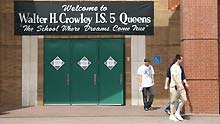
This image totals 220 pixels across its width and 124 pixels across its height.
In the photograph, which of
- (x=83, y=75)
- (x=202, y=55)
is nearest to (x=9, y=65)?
(x=83, y=75)

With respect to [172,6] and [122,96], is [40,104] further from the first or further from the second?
[172,6]

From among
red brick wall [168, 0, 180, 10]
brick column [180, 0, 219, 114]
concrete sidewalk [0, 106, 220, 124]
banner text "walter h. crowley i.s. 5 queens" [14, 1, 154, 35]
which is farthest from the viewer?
banner text "walter h. crowley i.s. 5 queens" [14, 1, 154, 35]

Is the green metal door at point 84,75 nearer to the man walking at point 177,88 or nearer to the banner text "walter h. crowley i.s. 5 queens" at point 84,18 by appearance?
the banner text "walter h. crowley i.s. 5 queens" at point 84,18

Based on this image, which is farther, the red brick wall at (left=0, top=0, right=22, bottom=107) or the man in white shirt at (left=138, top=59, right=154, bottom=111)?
the red brick wall at (left=0, top=0, right=22, bottom=107)

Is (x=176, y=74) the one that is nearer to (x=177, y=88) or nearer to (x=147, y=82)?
(x=177, y=88)

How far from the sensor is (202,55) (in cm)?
1430

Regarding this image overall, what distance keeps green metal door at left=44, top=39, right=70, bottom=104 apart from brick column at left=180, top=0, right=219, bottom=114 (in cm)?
517

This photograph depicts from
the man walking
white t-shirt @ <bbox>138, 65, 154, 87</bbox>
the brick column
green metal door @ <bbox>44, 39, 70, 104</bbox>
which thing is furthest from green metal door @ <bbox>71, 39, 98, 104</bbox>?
the man walking

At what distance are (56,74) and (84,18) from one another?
2351 mm

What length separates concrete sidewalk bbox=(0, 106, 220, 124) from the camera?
12.8 meters

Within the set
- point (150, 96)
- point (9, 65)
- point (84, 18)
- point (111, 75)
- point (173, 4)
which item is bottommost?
point (150, 96)

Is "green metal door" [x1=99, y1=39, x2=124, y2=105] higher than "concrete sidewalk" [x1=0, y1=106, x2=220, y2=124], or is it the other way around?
"green metal door" [x1=99, y1=39, x2=124, y2=105]

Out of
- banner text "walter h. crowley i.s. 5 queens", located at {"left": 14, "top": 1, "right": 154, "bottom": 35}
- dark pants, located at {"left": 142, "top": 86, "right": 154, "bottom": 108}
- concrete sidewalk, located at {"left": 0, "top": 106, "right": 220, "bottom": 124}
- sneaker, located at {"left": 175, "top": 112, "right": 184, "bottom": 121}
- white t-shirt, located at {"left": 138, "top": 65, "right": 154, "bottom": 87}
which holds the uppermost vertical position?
banner text "walter h. crowley i.s. 5 queens", located at {"left": 14, "top": 1, "right": 154, "bottom": 35}

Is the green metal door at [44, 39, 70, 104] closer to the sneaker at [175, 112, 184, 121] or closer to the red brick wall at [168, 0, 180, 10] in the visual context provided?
the red brick wall at [168, 0, 180, 10]
